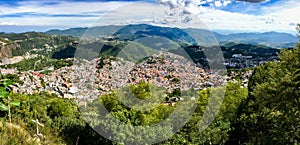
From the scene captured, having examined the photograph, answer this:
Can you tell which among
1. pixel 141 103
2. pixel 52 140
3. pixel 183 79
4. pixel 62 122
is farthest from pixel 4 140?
pixel 183 79

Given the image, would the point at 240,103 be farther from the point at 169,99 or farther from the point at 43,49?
the point at 43,49

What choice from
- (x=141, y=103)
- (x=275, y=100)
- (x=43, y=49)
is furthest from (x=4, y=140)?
(x=43, y=49)

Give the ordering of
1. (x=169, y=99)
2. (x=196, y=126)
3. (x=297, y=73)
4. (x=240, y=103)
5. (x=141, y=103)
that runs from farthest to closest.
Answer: (x=169, y=99) < (x=240, y=103) < (x=141, y=103) < (x=196, y=126) < (x=297, y=73)

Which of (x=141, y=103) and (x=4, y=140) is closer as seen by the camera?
(x=4, y=140)

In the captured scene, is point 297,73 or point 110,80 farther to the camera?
point 110,80

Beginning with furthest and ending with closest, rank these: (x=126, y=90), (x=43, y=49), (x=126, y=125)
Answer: (x=43, y=49) → (x=126, y=90) → (x=126, y=125)

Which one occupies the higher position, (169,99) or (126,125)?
(126,125)

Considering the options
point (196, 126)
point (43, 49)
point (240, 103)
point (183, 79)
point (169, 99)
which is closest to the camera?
point (196, 126)

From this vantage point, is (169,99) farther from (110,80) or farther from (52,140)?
(52,140)

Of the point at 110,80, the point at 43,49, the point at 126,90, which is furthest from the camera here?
the point at 43,49
